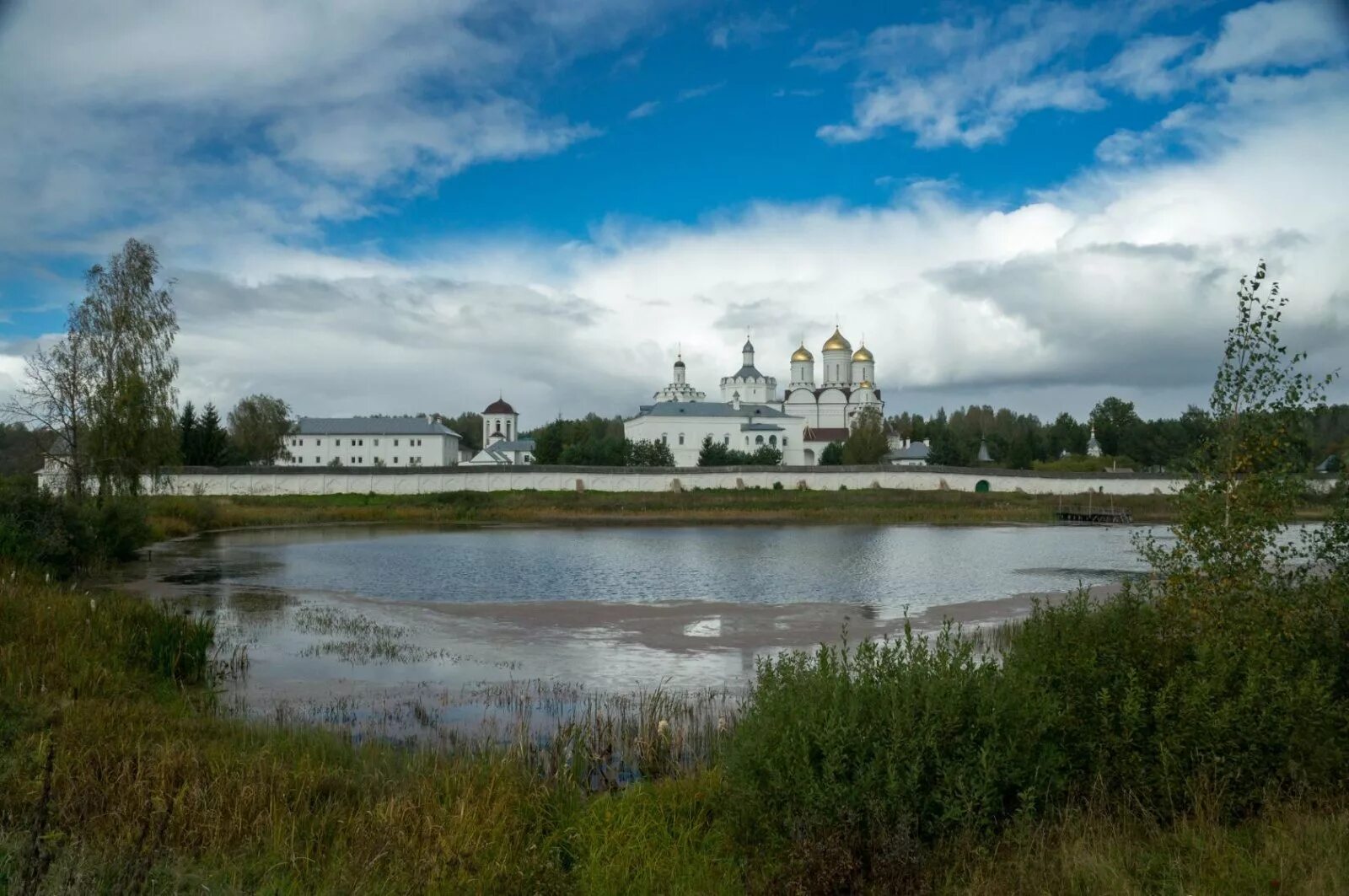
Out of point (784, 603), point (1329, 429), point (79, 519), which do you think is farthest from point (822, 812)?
point (79, 519)

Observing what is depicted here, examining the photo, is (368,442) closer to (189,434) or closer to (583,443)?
(583,443)

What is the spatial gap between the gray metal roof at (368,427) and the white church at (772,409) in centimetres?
1843

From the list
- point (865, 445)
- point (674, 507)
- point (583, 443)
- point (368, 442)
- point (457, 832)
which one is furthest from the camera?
point (368, 442)

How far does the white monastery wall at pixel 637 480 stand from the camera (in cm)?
5034

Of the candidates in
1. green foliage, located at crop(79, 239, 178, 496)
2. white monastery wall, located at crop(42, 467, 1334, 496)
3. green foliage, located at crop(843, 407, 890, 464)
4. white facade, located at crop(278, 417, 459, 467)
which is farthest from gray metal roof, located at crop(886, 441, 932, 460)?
green foliage, located at crop(79, 239, 178, 496)

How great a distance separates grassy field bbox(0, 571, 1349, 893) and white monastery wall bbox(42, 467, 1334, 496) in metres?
45.6

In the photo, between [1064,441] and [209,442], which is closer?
[209,442]

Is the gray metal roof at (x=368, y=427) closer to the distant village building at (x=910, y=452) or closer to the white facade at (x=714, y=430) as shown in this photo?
the white facade at (x=714, y=430)

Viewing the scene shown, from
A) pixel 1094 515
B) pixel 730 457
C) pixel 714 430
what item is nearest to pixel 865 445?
pixel 730 457

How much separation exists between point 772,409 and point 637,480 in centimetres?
3878

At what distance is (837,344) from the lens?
96.1m

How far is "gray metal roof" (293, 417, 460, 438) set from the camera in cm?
8900

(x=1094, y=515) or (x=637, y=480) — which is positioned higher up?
(x=637, y=480)

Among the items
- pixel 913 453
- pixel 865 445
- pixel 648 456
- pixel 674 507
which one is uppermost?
pixel 865 445
